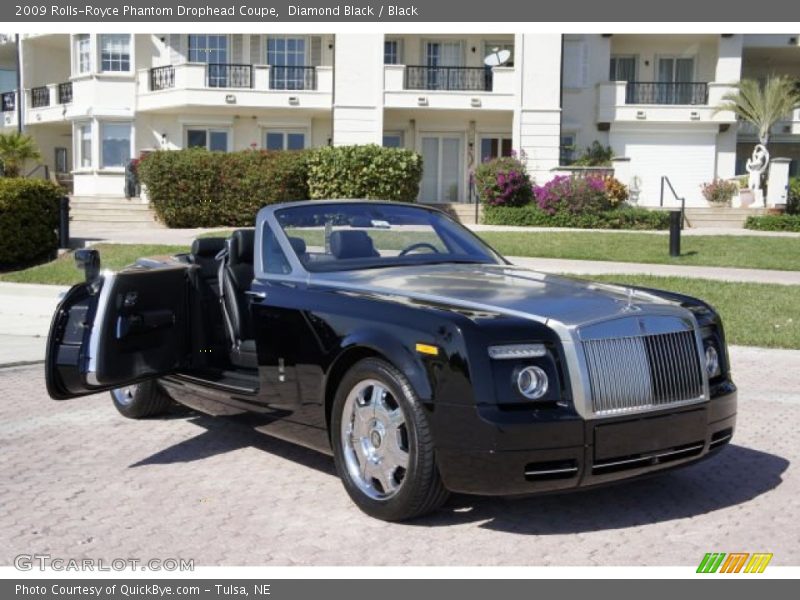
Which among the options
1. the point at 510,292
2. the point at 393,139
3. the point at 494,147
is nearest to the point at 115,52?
the point at 393,139

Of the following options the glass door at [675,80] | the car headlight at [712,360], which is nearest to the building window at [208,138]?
the glass door at [675,80]

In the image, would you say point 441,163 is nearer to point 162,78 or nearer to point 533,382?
point 162,78

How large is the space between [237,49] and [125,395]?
2960 centimetres

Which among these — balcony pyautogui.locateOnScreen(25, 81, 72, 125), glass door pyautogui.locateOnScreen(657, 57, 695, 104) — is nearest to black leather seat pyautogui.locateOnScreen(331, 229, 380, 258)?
glass door pyautogui.locateOnScreen(657, 57, 695, 104)

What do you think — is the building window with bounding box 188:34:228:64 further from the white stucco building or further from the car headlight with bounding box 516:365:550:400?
the car headlight with bounding box 516:365:550:400

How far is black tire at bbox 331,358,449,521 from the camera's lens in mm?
4363

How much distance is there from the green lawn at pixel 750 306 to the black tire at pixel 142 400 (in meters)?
6.33

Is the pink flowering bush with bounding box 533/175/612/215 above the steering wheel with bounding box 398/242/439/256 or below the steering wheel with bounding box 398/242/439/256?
above

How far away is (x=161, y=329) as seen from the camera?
591 centimetres

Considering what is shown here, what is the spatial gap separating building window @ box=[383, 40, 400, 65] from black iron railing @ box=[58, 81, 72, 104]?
42.4ft

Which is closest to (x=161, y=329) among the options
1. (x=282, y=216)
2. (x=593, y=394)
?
(x=282, y=216)

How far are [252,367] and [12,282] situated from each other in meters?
12.9

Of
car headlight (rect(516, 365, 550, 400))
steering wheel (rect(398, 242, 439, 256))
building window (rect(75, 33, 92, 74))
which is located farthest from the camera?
building window (rect(75, 33, 92, 74))

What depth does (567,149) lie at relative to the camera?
33.2 m
